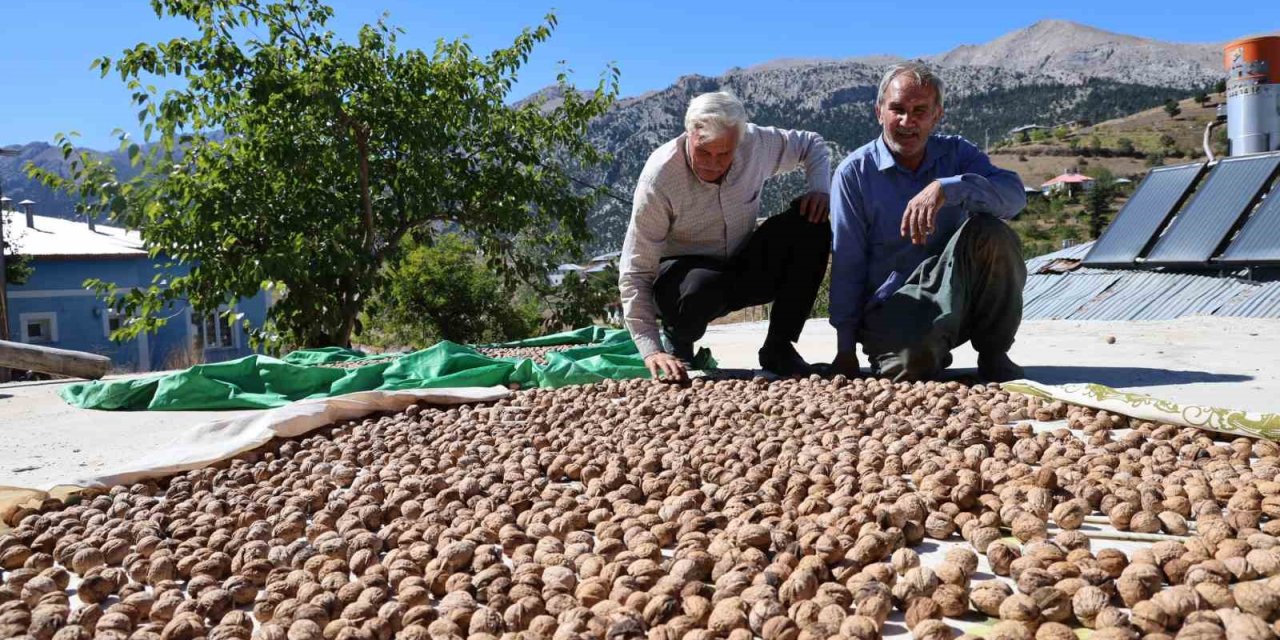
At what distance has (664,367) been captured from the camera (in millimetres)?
3221

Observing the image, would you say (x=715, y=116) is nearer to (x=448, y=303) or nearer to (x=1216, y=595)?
(x=1216, y=595)

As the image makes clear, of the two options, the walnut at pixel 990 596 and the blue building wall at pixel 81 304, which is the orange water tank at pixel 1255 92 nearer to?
the walnut at pixel 990 596

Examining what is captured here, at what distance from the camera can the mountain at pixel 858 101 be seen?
169ft

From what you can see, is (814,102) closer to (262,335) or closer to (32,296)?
(32,296)

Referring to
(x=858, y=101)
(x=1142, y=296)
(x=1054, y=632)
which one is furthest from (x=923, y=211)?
(x=858, y=101)

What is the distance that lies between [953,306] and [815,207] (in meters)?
0.66

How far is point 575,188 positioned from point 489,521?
20.2 feet

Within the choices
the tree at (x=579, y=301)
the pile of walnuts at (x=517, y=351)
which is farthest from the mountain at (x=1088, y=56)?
the pile of walnuts at (x=517, y=351)

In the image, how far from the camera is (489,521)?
1.81 m

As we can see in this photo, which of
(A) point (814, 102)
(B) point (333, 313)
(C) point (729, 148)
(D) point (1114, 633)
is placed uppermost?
(A) point (814, 102)

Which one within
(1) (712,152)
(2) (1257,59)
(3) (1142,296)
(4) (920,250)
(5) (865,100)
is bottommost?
(3) (1142,296)

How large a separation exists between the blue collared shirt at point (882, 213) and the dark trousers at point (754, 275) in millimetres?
212

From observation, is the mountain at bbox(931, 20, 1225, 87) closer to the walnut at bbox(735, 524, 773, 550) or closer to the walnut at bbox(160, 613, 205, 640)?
the walnut at bbox(735, 524, 773, 550)

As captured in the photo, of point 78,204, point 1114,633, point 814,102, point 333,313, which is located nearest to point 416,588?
point 1114,633
